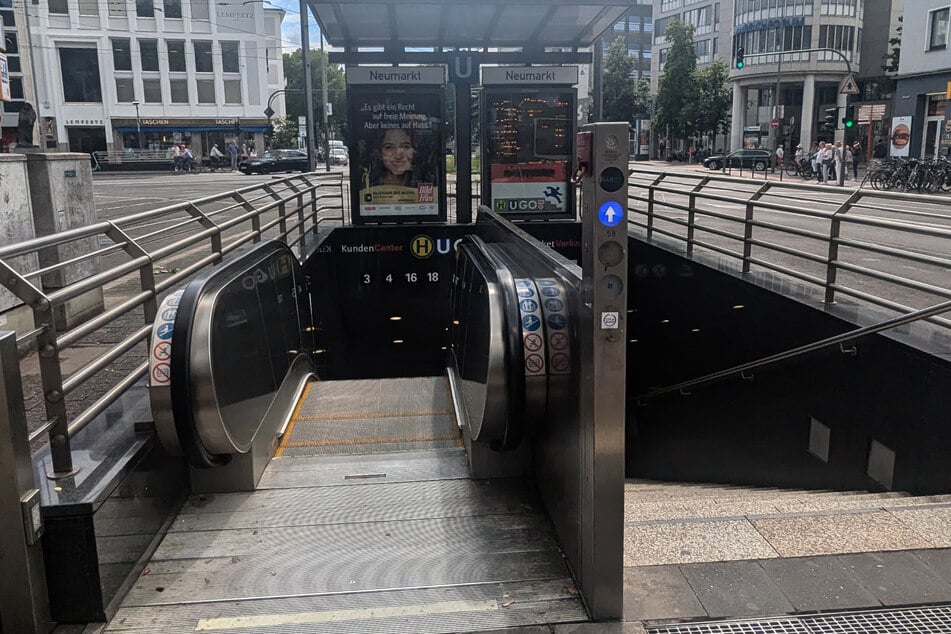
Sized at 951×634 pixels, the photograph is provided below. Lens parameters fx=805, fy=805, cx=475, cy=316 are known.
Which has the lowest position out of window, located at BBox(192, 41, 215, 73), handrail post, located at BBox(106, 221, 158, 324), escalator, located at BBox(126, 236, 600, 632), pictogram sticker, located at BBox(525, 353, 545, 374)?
escalator, located at BBox(126, 236, 600, 632)

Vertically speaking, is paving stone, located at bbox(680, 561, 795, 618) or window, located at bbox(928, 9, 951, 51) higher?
window, located at bbox(928, 9, 951, 51)

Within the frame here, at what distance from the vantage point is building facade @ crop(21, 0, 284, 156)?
54.7 metres

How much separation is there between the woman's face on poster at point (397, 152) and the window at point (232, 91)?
50.9 metres

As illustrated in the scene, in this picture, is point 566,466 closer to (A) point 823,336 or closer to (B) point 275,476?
(B) point 275,476

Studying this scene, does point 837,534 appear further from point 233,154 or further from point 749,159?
point 749,159

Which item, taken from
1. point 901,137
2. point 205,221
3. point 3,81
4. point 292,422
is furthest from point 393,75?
point 901,137

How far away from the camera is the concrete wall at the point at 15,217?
6.91 m

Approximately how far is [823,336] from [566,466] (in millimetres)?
3596

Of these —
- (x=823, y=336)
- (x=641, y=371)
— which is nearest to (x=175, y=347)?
(x=823, y=336)

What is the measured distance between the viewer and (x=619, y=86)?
6075cm

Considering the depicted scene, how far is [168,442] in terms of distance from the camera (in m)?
3.51

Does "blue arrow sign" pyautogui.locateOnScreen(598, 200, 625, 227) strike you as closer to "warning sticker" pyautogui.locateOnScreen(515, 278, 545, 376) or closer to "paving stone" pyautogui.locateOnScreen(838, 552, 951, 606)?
"warning sticker" pyautogui.locateOnScreen(515, 278, 545, 376)

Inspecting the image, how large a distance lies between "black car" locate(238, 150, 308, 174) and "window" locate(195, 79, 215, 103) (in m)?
17.1

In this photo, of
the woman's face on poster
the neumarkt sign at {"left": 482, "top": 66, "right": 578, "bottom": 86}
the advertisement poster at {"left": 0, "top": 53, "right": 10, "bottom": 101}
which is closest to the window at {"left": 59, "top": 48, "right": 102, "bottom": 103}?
the woman's face on poster
